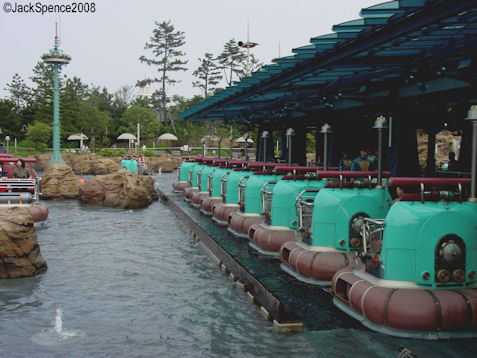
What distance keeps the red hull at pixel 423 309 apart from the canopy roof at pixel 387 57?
3.39 m

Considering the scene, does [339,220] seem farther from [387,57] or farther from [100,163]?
[100,163]

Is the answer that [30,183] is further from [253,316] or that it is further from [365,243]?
[365,243]

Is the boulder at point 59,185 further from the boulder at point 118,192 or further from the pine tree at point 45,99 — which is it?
the pine tree at point 45,99

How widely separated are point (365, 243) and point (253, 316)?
194 cm

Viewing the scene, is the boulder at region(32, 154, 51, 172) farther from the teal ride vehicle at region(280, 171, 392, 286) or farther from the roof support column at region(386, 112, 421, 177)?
the teal ride vehicle at region(280, 171, 392, 286)

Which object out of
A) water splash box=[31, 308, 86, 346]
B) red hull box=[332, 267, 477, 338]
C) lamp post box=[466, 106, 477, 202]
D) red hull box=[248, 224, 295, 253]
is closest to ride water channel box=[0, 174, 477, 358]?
water splash box=[31, 308, 86, 346]

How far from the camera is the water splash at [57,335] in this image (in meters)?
7.12

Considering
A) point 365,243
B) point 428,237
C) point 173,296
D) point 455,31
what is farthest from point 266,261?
point 455,31

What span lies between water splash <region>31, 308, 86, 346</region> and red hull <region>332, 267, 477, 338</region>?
151 inches

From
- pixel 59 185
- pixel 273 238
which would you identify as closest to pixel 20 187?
pixel 59 185

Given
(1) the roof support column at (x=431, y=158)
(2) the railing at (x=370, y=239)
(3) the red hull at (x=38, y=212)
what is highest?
(1) the roof support column at (x=431, y=158)

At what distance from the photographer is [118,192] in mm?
23875

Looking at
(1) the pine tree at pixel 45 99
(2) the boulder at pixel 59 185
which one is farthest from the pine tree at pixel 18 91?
(2) the boulder at pixel 59 185

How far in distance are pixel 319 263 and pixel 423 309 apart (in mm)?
2591
